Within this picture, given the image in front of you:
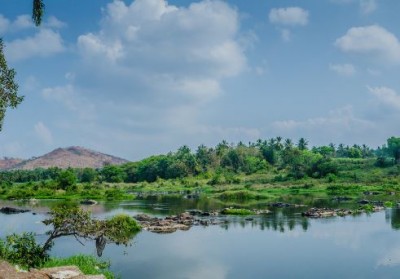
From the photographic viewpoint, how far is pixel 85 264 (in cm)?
3022

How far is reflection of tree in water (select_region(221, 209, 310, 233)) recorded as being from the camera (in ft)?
177

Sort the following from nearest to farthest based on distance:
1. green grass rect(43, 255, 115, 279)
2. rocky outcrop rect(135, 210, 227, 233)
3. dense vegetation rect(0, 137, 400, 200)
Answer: green grass rect(43, 255, 115, 279) < rocky outcrop rect(135, 210, 227, 233) < dense vegetation rect(0, 137, 400, 200)

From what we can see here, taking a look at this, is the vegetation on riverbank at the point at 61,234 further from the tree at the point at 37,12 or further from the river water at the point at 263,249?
the river water at the point at 263,249

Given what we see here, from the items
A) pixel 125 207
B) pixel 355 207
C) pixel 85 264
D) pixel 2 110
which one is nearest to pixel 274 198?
pixel 355 207

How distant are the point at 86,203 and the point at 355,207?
4475 cm

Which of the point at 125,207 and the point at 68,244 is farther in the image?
the point at 125,207

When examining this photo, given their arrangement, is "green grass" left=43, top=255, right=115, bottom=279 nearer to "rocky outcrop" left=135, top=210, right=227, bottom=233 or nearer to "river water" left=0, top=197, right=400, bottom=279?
"river water" left=0, top=197, right=400, bottom=279

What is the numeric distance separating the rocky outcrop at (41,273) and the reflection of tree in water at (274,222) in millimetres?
31942

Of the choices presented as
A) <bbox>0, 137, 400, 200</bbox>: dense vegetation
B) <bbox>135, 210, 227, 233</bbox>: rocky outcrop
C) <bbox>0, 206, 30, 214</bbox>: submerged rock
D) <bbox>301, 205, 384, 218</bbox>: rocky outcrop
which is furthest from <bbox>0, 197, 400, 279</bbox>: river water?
<bbox>0, 137, 400, 200</bbox>: dense vegetation

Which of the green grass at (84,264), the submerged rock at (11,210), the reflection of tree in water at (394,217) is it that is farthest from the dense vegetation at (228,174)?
the green grass at (84,264)

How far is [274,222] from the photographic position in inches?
2256

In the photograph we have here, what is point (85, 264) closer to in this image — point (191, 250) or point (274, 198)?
point (191, 250)

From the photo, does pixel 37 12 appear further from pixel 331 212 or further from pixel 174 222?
pixel 331 212

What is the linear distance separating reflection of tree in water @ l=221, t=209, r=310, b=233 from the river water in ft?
0.36
